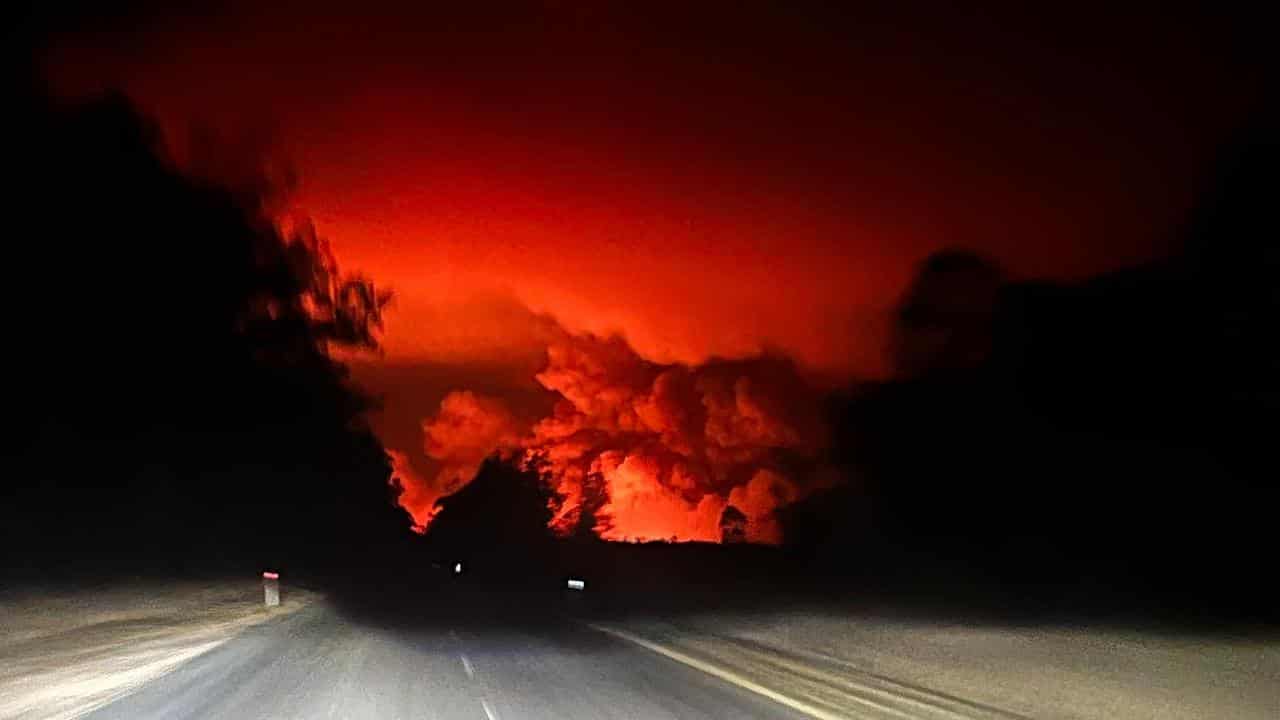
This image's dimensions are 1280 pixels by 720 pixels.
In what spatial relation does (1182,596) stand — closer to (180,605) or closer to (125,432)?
(180,605)

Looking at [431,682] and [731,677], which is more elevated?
[431,682]

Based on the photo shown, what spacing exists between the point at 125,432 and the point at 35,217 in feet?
46.4

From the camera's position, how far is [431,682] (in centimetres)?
1731

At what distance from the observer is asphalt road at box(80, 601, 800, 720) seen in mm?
14383

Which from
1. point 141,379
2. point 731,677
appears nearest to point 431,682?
point 731,677

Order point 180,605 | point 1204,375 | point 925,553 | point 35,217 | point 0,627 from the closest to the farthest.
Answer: point 0,627
point 180,605
point 35,217
point 1204,375
point 925,553

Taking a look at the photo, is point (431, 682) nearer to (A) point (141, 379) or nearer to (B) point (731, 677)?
(B) point (731, 677)

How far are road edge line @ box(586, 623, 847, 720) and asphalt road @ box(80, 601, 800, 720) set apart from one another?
0.93ft

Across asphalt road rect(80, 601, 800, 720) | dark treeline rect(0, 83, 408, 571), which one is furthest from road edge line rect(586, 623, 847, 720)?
dark treeline rect(0, 83, 408, 571)

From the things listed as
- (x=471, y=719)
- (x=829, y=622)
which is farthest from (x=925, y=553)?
(x=471, y=719)

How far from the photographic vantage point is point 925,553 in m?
65.2

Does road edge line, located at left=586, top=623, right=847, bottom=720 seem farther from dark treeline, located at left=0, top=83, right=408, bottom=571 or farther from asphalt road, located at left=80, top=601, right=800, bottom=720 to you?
dark treeline, located at left=0, top=83, right=408, bottom=571

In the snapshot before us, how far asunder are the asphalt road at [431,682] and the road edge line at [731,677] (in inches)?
11.2

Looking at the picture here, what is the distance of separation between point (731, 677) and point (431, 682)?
15.0 ft
